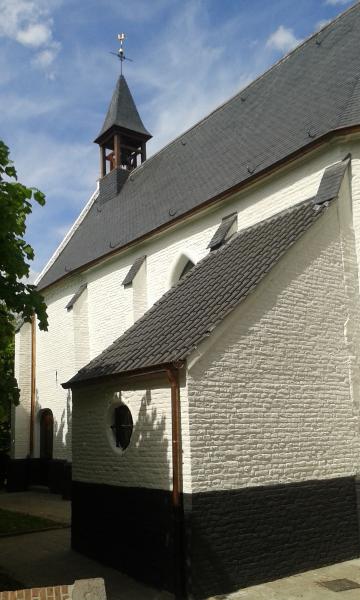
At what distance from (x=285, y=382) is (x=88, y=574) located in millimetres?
4006

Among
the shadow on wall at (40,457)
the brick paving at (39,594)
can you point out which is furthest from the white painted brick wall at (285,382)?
the shadow on wall at (40,457)

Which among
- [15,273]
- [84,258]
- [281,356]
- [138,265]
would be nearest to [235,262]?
[281,356]

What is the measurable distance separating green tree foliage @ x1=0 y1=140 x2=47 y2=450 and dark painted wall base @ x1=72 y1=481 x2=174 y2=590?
229 cm

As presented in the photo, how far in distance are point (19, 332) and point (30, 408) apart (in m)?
2.88

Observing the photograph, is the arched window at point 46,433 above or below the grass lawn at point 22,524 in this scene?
above

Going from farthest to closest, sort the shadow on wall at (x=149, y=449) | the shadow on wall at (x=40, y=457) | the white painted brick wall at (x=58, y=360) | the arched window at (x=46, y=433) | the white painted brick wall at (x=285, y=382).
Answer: the arched window at (x=46, y=433) < the shadow on wall at (x=40, y=457) < the white painted brick wall at (x=58, y=360) < the shadow on wall at (x=149, y=449) < the white painted brick wall at (x=285, y=382)

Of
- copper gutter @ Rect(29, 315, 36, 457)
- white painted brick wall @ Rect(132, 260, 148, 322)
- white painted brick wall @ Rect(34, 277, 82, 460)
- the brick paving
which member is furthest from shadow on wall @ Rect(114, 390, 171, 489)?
copper gutter @ Rect(29, 315, 36, 457)

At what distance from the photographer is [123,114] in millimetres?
24172

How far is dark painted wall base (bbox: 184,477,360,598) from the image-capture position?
7.17 metres

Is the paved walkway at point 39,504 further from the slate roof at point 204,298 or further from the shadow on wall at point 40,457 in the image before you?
the slate roof at point 204,298

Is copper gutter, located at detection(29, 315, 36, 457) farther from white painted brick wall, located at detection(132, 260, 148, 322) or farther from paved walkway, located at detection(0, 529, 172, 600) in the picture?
paved walkway, located at detection(0, 529, 172, 600)

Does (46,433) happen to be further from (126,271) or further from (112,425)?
(112,425)

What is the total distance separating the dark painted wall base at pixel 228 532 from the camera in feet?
23.6

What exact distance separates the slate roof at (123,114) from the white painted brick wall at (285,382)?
1589cm
